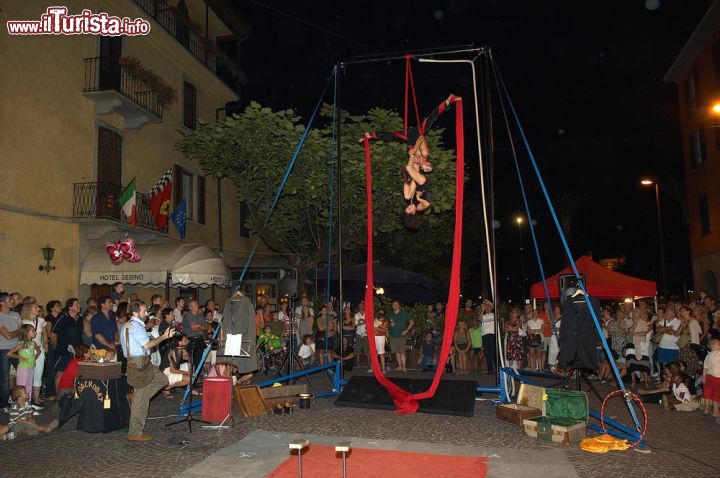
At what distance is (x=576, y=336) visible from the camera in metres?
8.63

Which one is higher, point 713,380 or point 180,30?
point 180,30

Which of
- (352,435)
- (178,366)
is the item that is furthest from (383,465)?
(178,366)

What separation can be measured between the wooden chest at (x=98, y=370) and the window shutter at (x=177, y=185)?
1274cm

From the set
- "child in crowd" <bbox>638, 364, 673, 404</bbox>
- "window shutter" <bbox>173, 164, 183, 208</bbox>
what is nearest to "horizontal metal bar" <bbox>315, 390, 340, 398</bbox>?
"child in crowd" <bbox>638, 364, 673, 404</bbox>

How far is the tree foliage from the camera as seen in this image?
656 inches

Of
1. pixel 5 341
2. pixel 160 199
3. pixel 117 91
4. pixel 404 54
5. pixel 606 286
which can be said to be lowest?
pixel 5 341

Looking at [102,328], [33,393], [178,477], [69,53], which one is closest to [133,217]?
[69,53]

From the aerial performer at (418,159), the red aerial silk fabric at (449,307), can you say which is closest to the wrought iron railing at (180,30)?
the aerial performer at (418,159)

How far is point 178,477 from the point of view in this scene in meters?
6.21

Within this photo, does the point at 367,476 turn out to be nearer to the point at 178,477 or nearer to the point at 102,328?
the point at 178,477

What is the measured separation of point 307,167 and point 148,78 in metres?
5.40

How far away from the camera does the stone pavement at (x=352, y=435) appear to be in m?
6.50

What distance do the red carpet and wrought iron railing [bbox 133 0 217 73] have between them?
52.1 ft

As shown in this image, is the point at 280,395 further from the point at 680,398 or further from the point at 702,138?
the point at 702,138
